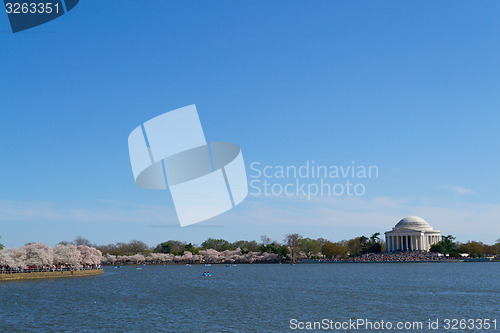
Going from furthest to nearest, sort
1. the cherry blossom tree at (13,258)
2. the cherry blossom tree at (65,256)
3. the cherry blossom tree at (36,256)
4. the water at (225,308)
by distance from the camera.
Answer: the cherry blossom tree at (65,256), the cherry blossom tree at (36,256), the cherry blossom tree at (13,258), the water at (225,308)

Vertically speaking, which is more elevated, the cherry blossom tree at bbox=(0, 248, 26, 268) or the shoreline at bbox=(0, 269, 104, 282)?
the cherry blossom tree at bbox=(0, 248, 26, 268)

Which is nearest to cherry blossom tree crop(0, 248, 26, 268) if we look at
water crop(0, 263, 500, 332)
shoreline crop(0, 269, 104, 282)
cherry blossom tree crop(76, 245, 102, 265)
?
shoreline crop(0, 269, 104, 282)

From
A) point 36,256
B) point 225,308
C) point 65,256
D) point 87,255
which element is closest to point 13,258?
point 36,256

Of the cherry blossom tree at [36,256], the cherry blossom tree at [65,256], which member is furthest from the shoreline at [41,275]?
the cherry blossom tree at [36,256]

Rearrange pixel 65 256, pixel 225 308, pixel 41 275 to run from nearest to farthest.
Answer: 1. pixel 225 308
2. pixel 41 275
3. pixel 65 256

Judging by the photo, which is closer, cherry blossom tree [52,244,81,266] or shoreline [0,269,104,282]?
shoreline [0,269,104,282]

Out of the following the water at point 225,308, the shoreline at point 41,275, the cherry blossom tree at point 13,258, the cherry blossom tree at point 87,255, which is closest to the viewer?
the water at point 225,308

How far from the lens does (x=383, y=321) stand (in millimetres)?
46156

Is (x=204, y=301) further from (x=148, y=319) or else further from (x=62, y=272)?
(x=62, y=272)

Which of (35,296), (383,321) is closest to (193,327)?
(383,321)

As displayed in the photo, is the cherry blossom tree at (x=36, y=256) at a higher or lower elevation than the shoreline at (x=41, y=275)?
higher

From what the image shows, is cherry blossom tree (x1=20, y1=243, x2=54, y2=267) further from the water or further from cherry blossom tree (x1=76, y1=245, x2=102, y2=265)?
the water

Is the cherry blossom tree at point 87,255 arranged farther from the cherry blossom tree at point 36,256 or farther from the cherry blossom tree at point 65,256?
the cherry blossom tree at point 36,256

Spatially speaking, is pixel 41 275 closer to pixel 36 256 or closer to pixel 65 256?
pixel 36 256
